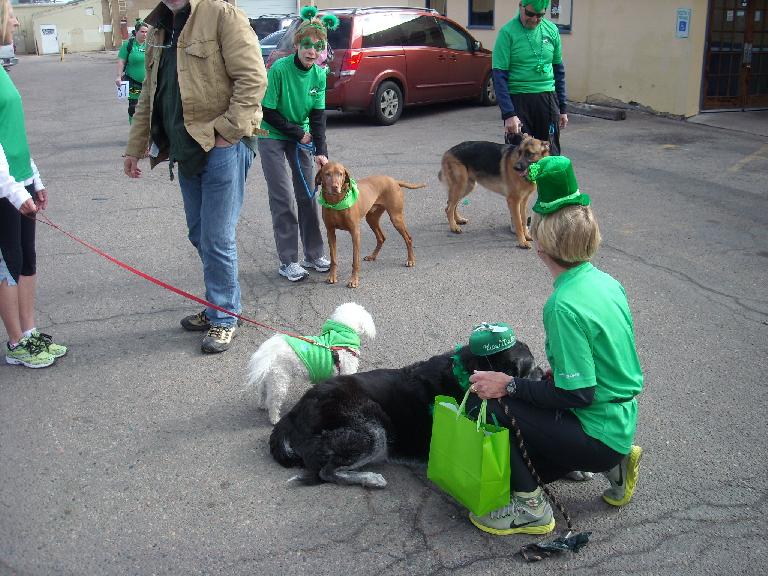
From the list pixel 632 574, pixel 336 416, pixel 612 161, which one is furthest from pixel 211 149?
pixel 612 161

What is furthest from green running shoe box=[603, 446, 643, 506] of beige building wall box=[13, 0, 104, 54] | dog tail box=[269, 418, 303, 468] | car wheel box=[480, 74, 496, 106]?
beige building wall box=[13, 0, 104, 54]

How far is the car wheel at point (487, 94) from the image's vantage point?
14.7 meters

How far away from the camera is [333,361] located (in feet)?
13.6

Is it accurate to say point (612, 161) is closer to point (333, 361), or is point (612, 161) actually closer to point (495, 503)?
point (333, 361)

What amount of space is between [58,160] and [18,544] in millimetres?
9247

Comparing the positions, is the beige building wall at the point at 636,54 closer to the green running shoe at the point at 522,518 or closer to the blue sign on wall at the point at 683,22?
the blue sign on wall at the point at 683,22

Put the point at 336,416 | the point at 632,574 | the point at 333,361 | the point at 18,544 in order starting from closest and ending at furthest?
the point at 632,574, the point at 18,544, the point at 336,416, the point at 333,361

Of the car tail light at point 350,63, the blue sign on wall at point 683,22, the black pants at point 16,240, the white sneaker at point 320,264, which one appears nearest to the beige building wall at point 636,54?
the blue sign on wall at point 683,22

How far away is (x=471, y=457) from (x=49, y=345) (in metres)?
3.11

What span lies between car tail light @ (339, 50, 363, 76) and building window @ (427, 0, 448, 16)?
726 centimetres

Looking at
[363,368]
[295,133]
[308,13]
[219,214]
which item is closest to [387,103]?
[308,13]

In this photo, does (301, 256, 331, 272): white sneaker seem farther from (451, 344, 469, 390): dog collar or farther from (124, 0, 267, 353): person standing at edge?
(451, 344, 469, 390): dog collar

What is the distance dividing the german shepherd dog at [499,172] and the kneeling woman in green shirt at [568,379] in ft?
12.5

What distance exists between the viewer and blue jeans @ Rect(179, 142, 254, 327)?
470 cm
